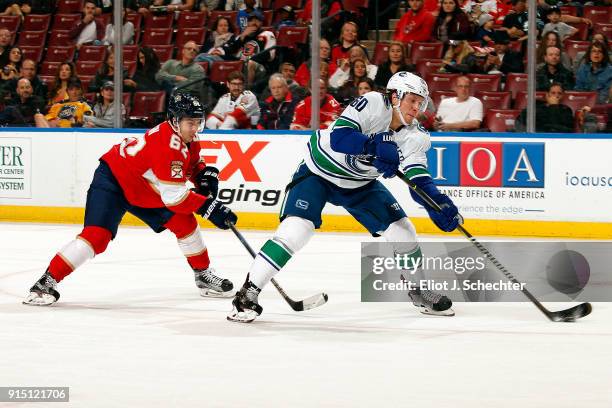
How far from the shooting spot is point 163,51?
1176 centimetres

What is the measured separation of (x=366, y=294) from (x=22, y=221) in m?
5.91

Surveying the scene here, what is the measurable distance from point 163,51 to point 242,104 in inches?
46.6

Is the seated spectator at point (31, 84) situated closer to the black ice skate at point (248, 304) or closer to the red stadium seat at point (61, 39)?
the red stadium seat at point (61, 39)

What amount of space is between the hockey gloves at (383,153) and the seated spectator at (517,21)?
15.5 ft

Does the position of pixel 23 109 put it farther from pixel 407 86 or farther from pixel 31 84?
pixel 407 86

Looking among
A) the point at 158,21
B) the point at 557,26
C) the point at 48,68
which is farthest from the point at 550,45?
the point at 48,68

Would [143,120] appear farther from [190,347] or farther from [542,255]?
[190,347]

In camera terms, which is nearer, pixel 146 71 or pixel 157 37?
pixel 146 71

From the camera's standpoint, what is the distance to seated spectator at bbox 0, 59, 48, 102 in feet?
39.5

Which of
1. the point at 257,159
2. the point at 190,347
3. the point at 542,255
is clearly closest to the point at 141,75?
the point at 257,159

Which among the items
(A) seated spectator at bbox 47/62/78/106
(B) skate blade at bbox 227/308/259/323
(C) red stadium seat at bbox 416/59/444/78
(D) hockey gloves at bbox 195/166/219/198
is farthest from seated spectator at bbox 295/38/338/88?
(B) skate blade at bbox 227/308/259/323

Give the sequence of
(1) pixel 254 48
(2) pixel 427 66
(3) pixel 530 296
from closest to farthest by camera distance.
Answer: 1. (3) pixel 530 296
2. (2) pixel 427 66
3. (1) pixel 254 48

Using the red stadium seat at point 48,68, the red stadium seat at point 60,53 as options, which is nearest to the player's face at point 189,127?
the red stadium seat at point 48,68

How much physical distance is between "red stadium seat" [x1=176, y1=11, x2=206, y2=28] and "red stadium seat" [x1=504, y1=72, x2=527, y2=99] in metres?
3.19
